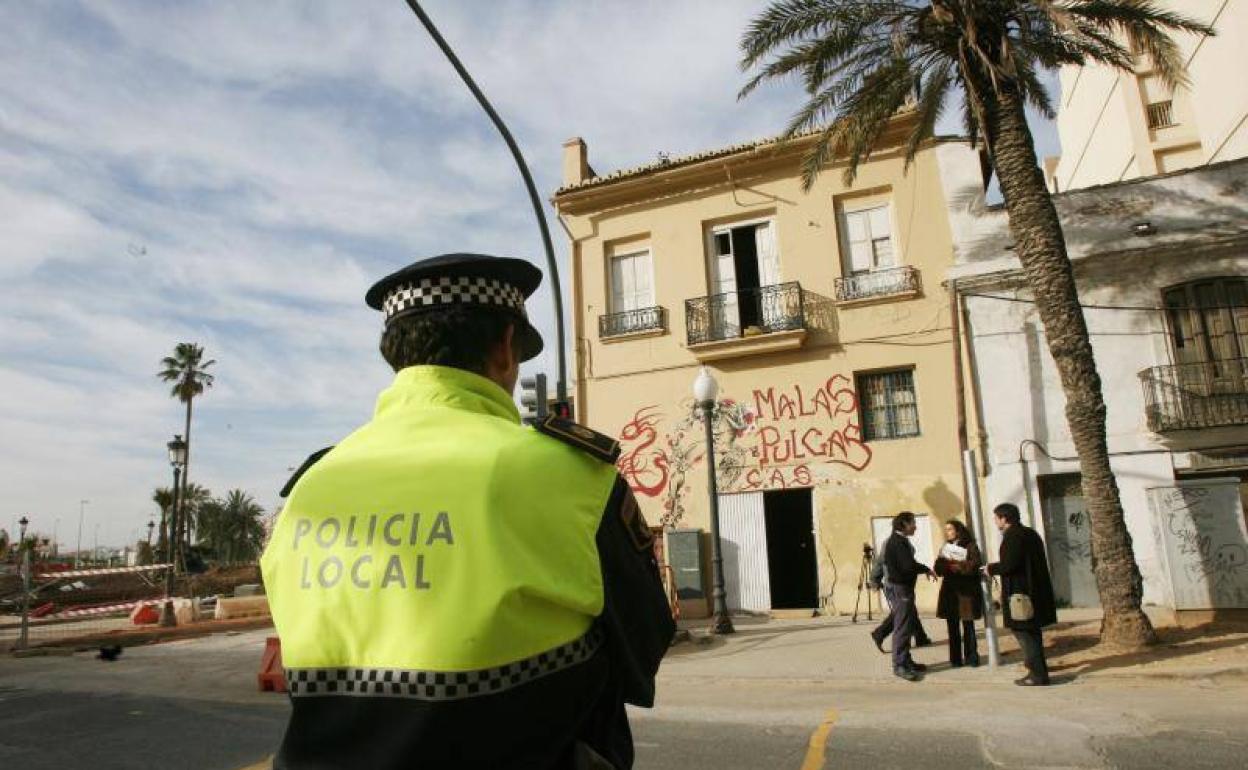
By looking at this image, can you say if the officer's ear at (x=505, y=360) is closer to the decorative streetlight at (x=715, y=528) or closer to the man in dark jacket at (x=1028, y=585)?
the man in dark jacket at (x=1028, y=585)

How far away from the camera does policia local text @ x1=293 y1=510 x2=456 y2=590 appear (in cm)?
137

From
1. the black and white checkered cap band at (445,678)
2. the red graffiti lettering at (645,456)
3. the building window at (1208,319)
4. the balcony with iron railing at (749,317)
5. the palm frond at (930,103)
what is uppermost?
the palm frond at (930,103)

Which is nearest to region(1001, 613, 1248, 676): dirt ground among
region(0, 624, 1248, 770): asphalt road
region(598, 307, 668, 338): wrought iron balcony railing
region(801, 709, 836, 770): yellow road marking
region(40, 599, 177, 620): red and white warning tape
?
region(0, 624, 1248, 770): asphalt road

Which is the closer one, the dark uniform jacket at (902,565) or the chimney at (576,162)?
the dark uniform jacket at (902,565)

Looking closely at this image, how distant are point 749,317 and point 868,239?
9.70ft

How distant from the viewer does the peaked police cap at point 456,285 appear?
177 centimetres

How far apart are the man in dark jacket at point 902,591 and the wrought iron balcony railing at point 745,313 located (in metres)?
7.71

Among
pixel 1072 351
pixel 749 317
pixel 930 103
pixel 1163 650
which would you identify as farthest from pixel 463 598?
pixel 749 317

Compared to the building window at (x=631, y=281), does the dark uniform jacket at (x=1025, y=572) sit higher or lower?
lower

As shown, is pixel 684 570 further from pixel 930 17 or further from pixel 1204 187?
pixel 1204 187

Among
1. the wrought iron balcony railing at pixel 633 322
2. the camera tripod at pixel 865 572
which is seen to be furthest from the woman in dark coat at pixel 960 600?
the wrought iron balcony railing at pixel 633 322

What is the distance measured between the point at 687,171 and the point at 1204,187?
9.77 metres

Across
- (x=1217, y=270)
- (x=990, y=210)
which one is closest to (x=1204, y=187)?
(x=1217, y=270)

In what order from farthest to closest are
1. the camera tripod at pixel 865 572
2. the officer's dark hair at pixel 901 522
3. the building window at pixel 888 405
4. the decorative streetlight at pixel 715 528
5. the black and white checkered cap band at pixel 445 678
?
1. the building window at pixel 888 405
2. the camera tripod at pixel 865 572
3. the decorative streetlight at pixel 715 528
4. the officer's dark hair at pixel 901 522
5. the black and white checkered cap band at pixel 445 678
